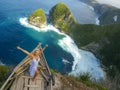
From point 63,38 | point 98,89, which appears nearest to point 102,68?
point 63,38

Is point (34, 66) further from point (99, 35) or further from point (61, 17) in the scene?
point (61, 17)

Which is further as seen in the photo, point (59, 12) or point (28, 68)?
point (59, 12)

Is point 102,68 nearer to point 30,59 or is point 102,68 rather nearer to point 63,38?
point 63,38

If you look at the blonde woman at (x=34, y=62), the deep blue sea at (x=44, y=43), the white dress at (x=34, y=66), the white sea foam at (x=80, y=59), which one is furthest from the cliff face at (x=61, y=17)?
the white dress at (x=34, y=66)

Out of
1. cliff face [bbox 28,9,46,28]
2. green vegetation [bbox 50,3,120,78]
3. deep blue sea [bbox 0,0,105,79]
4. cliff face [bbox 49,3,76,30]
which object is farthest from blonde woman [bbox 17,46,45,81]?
cliff face [bbox 49,3,76,30]

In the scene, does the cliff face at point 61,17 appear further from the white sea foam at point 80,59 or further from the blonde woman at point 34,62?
the blonde woman at point 34,62

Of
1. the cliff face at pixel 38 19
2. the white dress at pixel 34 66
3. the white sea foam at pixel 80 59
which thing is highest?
the cliff face at pixel 38 19

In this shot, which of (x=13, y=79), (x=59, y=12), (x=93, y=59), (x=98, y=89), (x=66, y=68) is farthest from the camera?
(x=59, y=12)
